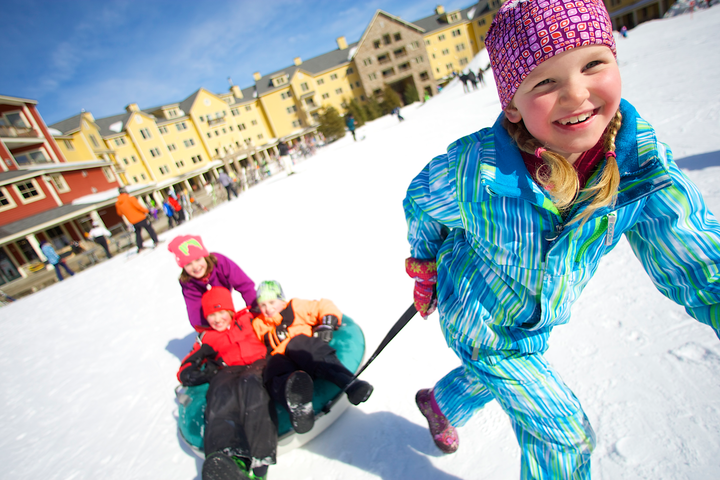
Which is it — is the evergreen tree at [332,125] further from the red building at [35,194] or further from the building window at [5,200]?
the building window at [5,200]

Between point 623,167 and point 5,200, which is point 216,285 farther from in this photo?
point 5,200

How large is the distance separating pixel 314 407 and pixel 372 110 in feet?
136

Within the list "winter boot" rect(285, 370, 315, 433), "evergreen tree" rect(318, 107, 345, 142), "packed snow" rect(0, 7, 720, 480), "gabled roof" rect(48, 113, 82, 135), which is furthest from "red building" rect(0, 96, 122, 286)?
"winter boot" rect(285, 370, 315, 433)

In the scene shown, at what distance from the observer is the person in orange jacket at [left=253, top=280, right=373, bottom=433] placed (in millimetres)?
2076

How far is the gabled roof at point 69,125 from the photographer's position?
27589 mm

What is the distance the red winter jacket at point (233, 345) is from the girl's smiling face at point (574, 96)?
8.36 ft

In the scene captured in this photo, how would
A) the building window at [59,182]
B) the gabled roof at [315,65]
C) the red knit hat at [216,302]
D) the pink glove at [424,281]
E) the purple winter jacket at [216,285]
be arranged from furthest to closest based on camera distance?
the gabled roof at [315,65]
the building window at [59,182]
the purple winter jacket at [216,285]
the red knit hat at [216,302]
the pink glove at [424,281]

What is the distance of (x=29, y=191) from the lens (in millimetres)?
20141

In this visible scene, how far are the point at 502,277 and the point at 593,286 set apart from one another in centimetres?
210

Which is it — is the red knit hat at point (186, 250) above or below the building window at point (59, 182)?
below

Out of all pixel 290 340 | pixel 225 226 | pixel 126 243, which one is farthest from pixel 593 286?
pixel 126 243

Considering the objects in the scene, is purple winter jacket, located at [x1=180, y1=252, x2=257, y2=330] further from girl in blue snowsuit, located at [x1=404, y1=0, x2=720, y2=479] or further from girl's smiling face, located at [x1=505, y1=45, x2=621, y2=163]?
girl's smiling face, located at [x1=505, y1=45, x2=621, y2=163]

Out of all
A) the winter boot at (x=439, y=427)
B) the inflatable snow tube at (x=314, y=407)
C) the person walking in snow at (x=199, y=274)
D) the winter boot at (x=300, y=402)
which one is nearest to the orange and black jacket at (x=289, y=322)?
the inflatable snow tube at (x=314, y=407)

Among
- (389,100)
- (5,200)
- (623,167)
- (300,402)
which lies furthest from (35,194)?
(389,100)
